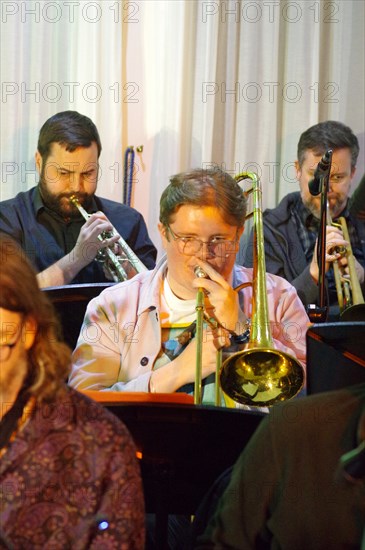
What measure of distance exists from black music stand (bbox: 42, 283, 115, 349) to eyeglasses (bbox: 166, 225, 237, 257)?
314mm

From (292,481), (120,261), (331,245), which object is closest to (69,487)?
(292,481)

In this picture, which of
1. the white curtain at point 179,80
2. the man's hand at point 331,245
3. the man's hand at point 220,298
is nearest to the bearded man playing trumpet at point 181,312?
the man's hand at point 220,298

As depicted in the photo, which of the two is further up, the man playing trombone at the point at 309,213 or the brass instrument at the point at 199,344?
the man playing trombone at the point at 309,213

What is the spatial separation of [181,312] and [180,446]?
0.81m

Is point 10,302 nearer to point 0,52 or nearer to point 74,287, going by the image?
point 74,287

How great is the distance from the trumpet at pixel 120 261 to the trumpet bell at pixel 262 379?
1.06m

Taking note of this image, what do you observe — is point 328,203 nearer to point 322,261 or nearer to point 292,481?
point 322,261

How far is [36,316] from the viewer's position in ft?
5.04

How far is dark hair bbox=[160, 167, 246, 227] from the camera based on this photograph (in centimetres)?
246

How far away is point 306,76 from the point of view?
4.11 metres

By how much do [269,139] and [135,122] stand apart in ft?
2.02

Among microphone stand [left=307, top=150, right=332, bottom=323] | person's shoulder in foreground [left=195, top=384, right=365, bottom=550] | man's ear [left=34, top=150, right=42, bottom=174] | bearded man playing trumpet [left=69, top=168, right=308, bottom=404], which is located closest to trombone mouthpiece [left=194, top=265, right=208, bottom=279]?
bearded man playing trumpet [left=69, top=168, right=308, bottom=404]

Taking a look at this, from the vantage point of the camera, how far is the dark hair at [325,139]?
3.70 meters

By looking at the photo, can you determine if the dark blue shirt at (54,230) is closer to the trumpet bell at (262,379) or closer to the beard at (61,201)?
the beard at (61,201)
